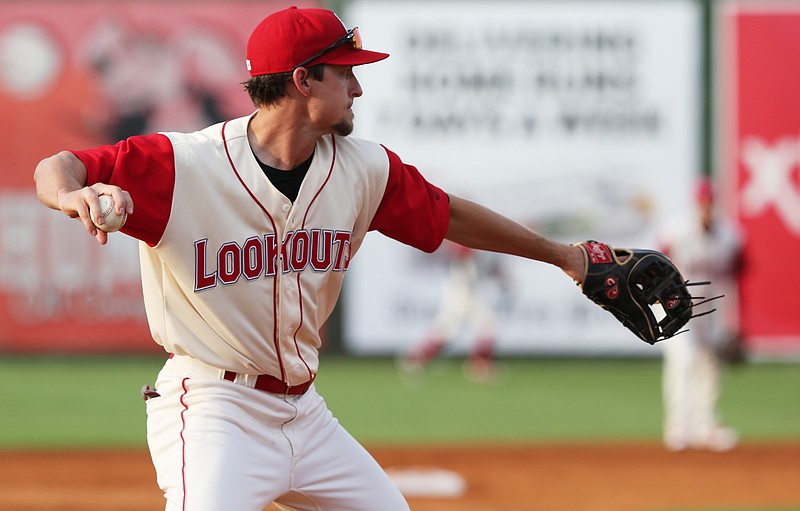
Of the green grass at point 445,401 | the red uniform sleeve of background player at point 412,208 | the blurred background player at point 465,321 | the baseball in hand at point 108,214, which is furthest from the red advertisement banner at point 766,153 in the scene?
the baseball in hand at point 108,214

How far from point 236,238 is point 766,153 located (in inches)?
525

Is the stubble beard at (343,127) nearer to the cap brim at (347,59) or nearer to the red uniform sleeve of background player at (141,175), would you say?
the cap brim at (347,59)

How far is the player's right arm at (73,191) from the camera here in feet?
9.06

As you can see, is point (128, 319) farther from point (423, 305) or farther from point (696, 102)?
point (696, 102)

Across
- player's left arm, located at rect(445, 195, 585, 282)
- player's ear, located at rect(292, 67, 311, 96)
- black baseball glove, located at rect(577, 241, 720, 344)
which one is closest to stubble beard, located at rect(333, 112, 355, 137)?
player's ear, located at rect(292, 67, 311, 96)

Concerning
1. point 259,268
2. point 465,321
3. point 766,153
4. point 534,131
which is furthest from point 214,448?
point 766,153

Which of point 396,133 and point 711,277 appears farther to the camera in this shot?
point 396,133

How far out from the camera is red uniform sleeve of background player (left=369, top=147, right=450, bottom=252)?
3586mm

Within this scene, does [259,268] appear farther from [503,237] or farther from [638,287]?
[638,287]

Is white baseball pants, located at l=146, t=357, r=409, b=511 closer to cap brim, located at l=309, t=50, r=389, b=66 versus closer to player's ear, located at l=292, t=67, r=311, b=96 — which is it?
player's ear, located at l=292, t=67, r=311, b=96

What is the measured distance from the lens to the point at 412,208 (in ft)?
11.8

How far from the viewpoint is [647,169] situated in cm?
1550

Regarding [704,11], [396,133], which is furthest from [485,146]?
[704,11]

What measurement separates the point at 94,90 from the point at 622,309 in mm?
12680
